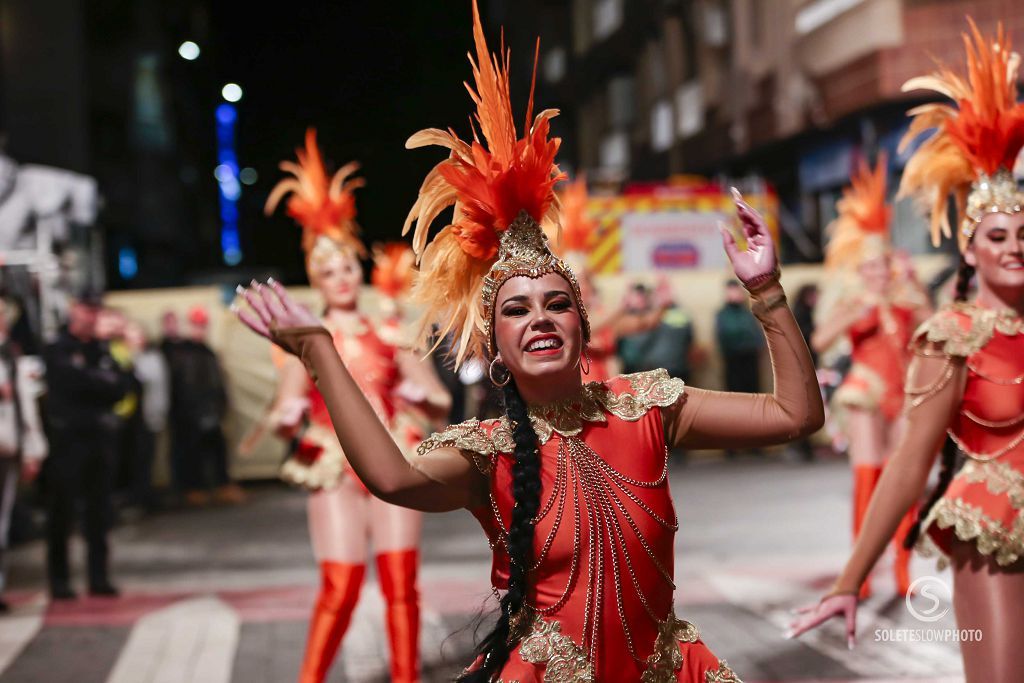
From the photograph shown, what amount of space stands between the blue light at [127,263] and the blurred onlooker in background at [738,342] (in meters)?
20.7

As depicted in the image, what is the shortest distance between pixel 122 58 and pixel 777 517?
Result: 2493 cm

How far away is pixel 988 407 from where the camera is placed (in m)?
3.73

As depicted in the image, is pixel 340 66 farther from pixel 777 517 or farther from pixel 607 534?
pixel 607 534

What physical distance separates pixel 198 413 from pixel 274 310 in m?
10.9

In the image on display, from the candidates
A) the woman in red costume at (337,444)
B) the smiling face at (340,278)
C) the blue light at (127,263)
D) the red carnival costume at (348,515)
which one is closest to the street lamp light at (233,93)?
the woman in red costume at (337,444)

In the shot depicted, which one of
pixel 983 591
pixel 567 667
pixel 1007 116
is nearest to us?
pixel 567 667

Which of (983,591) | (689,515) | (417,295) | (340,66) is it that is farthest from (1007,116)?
(340,66)

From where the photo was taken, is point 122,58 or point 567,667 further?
point 122,58

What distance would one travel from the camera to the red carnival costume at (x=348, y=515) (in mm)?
5176

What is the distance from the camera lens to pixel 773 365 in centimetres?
296

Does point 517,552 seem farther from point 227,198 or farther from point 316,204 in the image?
point 227,198

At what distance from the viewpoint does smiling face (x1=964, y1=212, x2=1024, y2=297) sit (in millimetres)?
3812

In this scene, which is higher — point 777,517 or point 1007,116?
point 1007,116

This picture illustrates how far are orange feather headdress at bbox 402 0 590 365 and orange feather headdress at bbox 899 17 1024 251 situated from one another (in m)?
1.55
